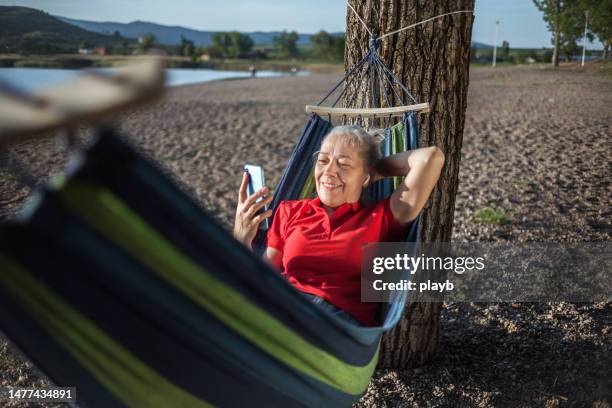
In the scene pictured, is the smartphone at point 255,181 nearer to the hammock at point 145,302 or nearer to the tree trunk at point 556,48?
the hammock at point 145,302

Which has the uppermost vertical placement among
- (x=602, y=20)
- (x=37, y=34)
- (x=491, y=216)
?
(x=602, y=20)

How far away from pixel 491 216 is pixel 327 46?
55387mm

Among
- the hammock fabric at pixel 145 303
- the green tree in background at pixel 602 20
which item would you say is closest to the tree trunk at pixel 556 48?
the green tree in background at pixel 602 20

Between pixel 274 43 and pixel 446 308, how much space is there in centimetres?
6274

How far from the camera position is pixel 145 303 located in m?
1.07

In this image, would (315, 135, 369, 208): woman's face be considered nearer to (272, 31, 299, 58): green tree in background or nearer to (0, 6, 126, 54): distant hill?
(0, 6, 126, 54): distant hill

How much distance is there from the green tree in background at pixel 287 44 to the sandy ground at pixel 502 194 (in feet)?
168

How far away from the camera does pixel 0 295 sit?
1.06 metres

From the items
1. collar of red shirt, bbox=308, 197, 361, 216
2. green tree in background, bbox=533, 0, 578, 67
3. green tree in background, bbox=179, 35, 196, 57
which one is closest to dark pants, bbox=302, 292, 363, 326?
collar of red shirt, bbox=308, 197, 361, 216

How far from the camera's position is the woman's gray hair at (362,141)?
1.92 m

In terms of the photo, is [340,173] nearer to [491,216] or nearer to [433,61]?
[433,61]

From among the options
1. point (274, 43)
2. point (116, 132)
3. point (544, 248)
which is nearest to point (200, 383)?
point (116, 132)

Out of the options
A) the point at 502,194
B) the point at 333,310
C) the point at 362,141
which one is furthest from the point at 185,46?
the point at 333,310

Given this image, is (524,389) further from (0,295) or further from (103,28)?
(103,28)
